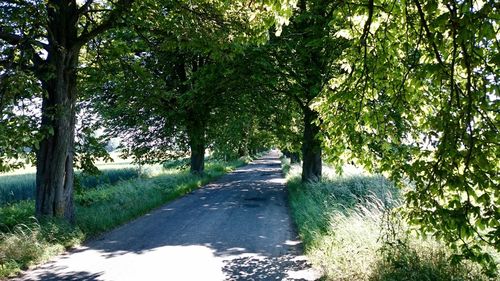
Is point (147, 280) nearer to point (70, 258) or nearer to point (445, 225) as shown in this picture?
point (70, 258)

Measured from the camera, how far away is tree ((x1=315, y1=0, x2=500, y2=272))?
3428mm

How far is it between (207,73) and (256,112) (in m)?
4.78

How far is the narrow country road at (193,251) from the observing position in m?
7.23

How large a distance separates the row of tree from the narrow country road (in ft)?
7.67

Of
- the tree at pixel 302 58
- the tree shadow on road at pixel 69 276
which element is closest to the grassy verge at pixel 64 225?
the tree shadow on road at pixel 69 276

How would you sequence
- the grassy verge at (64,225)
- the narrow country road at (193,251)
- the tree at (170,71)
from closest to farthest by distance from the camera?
the narrow country road at (193,251), the grassy verge at (64,225), the tree at (170,71)

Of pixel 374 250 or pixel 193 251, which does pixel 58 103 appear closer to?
pixel 193 251

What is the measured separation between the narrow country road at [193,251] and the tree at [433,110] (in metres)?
3.14

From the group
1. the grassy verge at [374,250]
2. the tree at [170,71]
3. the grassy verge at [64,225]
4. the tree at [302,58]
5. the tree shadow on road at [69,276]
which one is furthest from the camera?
the tree at [302,58]

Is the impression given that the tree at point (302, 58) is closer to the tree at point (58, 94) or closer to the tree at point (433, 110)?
the tree at point (58, 94)

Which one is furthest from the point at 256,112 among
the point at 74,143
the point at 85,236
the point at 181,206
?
the point at 85,236

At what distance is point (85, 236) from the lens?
9.88m

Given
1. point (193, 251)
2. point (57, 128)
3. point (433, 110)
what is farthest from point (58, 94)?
point (433, 110)

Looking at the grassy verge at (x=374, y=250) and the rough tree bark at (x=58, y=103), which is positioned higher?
the rough tree bark at (x=58, y=103)
